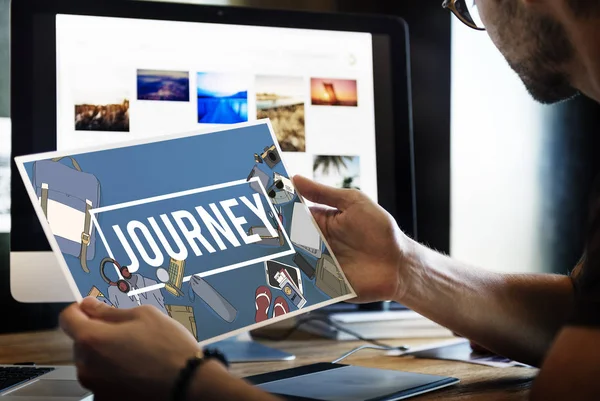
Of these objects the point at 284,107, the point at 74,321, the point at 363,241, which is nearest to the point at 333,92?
the point at 284,107

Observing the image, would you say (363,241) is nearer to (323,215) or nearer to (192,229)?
(323,215)

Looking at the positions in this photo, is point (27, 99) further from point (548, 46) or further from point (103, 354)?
point (548, 46)

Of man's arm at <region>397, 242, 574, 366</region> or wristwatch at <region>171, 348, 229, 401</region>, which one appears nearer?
wristwatch at <region>171, 348, 229, 401</region>

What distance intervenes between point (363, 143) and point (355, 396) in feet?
1.82

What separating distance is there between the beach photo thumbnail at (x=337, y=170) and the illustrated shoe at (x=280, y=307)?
348 mm

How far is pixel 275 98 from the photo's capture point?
1115 millimetres

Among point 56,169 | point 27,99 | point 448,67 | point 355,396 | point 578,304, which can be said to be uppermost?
point 448,67

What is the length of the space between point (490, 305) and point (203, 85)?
535 millimetres

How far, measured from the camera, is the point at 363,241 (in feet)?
3.08

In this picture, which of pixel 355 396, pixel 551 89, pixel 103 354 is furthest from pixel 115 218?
pixel 551 89

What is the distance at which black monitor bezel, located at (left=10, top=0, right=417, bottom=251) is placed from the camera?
3.33 feet

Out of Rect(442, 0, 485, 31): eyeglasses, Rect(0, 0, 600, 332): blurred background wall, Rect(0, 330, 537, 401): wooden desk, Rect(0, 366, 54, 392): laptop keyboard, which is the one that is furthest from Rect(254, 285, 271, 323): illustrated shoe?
Rect(0, 0, 600, 332): blurred background wall

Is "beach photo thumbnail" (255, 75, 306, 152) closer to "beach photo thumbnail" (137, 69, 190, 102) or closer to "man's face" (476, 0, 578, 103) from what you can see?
"beach photo thumbnail" (137, 69, 190, 102)

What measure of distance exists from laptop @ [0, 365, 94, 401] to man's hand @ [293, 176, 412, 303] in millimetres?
370
